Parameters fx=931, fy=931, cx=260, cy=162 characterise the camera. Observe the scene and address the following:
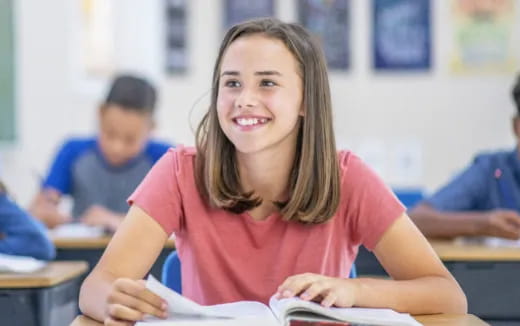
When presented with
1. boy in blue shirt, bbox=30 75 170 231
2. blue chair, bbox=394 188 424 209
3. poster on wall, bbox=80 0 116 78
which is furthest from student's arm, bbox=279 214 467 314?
poster on wall, bbox=80 0 116 78

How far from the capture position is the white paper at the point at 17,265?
2.25 m

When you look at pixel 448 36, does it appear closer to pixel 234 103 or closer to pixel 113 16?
pixel 113 16

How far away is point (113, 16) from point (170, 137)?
0.77m

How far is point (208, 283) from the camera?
6.16 feet

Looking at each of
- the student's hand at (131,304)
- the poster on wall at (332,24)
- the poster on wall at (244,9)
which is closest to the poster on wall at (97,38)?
the poster on wall at (244,9)

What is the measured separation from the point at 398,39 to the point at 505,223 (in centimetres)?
262

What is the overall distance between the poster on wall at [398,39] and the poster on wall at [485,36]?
7.2 inches

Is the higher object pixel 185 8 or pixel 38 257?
pixel 185 8

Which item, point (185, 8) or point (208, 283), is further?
point (185, 8)

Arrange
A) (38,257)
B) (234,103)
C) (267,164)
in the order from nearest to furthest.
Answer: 1. (234,103)
2. (267,164)
3. (38,257)

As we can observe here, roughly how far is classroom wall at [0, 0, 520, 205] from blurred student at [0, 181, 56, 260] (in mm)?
2900

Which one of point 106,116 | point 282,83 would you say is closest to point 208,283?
point 282,83

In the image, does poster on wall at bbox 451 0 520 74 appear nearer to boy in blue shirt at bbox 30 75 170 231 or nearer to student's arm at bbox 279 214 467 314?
boy in blue shirt at bbox 30 75 170 231

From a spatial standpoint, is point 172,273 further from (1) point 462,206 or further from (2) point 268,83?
(1) point 462,206
